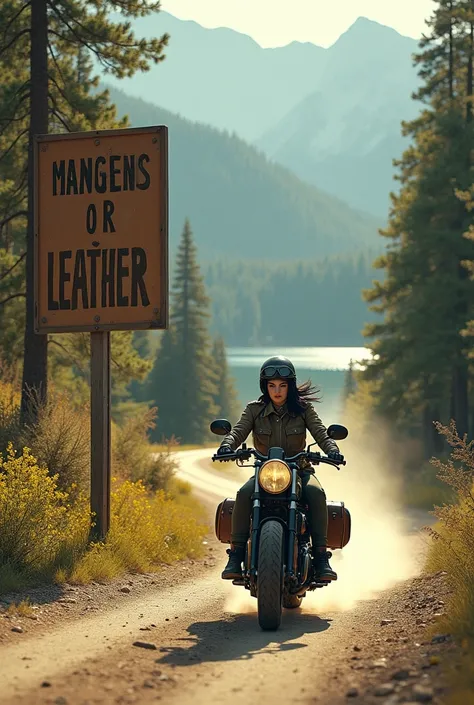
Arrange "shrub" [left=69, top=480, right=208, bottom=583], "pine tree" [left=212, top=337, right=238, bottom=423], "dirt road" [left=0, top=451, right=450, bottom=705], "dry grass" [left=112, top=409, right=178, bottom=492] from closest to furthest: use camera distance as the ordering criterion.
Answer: "dirt road" [left=0, top=451, right=450, bottom=705]
"shrub" [left=69, top=480, right=208, bottom=583]
"dry grass" [left=112, top=409, right=178, bottom=492]
"pine tree" [left=212, top=337, right=238, bottom=423]

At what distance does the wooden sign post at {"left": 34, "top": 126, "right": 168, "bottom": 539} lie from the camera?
12555 mm

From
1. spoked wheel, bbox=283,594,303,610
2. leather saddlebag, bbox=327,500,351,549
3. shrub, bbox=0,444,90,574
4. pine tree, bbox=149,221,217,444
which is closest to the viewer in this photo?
leather saddlebag, bbox=327,500,351,549

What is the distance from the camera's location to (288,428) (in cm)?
973

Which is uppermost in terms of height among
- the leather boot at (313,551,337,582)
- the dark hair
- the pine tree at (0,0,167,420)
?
the pine tree at (0,0,167,420)

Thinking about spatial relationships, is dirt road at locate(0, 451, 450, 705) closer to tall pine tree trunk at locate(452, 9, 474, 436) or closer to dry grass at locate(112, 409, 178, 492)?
dry grass at locate(112, 409, 178, 492)

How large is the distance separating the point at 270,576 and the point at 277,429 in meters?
1.73

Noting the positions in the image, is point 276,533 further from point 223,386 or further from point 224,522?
point 223,386

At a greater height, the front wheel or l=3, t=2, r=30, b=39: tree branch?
l=3, t=2, r=30, b=39: tree branch

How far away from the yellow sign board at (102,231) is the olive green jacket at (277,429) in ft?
9.70

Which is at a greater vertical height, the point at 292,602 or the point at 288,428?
the point at 288,428

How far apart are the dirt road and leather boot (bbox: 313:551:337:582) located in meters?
0.44

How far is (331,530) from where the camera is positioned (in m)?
9.79

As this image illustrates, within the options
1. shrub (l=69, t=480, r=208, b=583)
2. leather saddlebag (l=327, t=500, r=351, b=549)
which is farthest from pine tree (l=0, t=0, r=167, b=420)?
leather saddlebag (l=327, t=500, r=351, b=549)

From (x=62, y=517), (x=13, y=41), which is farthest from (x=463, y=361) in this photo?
(x=62, y=517)
